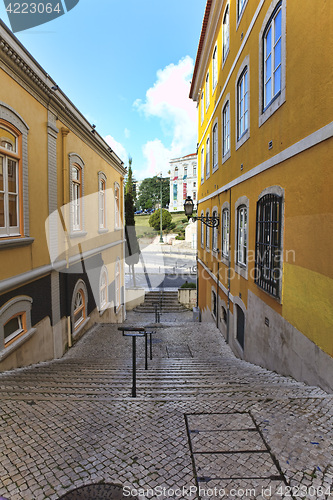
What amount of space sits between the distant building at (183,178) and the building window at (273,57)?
60.5 metres

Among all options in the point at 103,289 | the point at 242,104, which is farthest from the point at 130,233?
the point at 242,104

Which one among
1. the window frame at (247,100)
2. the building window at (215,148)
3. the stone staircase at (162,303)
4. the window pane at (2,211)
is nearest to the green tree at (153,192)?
the stone staircase at (162,303)

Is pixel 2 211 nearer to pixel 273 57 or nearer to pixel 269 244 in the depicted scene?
pixel 269 244

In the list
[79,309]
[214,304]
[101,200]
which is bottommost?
[214,304]

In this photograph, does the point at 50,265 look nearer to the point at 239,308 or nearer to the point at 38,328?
the point at 38,328

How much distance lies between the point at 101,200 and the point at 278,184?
30.1 ft

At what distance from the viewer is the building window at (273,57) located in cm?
535

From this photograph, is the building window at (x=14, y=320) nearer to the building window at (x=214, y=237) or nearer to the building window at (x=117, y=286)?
the building window at (x=214, y=237)

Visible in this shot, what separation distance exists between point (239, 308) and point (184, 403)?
506 cm

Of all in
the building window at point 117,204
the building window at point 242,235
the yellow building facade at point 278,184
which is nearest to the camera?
the yellow building facade at point 278,184

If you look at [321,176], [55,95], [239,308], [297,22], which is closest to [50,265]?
[55,95]

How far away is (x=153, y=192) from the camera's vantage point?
263 feet

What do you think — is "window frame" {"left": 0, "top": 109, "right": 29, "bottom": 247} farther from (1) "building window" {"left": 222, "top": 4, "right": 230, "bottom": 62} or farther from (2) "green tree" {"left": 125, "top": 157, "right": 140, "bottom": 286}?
(2) "green tree" {"left": 125, "top": 157, "right": 140, "bottom": 286}

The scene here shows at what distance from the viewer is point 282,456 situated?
2.75 m
